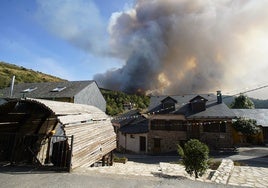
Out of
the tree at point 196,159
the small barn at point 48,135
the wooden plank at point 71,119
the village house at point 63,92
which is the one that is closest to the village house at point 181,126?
the village house at point 63,92

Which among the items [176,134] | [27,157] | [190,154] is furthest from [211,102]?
[27,157]

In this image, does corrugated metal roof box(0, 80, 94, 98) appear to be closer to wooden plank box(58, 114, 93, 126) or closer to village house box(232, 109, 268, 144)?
wooden plank box(58, 114, 93, 126)

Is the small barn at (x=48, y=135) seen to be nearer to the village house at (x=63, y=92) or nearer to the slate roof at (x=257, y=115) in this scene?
the village house at (x=63, y=92)

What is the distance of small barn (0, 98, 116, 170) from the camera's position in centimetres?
1060

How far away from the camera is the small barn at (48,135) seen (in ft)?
34.8

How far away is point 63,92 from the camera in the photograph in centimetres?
2897

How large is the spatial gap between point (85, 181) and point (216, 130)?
26.1 metres

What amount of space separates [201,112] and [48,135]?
987 inches

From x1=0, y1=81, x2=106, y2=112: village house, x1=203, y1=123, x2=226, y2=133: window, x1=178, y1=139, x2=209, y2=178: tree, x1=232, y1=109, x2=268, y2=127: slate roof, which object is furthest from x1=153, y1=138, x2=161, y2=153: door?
x1=178, y1=139, x2=209, y2=178: tree

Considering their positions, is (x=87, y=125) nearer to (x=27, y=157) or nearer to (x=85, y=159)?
(x=85, y=159)

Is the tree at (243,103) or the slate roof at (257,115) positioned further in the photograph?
the tree at (243,103)

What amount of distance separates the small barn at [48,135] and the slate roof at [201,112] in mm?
18551

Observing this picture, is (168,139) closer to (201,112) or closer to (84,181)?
(201,112)

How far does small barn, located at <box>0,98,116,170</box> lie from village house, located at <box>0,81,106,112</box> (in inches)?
482
